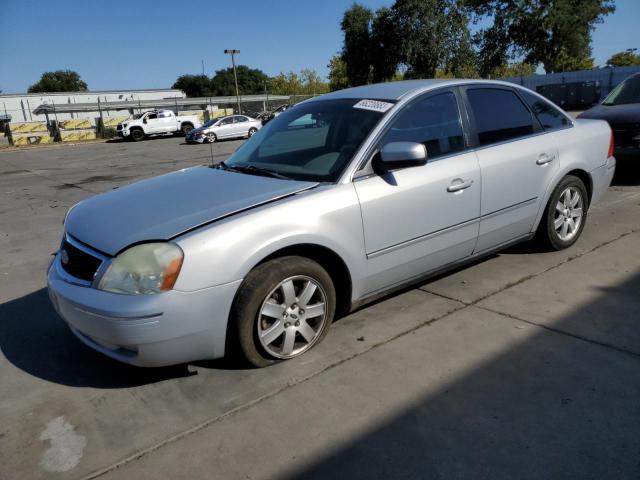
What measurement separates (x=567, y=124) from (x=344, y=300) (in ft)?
9.03

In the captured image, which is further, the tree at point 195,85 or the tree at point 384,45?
the tree at point 195,85

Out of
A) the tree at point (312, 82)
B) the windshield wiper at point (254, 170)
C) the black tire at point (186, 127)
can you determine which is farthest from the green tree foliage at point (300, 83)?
the windshield wiper at point (254, 170)

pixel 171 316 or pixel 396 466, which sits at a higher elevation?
pixel 171 316

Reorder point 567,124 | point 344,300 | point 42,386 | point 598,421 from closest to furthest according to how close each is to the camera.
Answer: point 598,421 → point 42,386 → point 344,300 → point 567,124

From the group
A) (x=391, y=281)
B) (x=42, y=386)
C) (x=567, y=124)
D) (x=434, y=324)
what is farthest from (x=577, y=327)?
(x=42, y=386)

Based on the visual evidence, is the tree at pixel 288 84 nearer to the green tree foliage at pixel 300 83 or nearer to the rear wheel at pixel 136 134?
the green tree foliage at pixel 300 83

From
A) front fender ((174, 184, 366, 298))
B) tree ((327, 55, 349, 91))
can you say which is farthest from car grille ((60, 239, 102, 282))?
tree ((327, 55, 349, 91))

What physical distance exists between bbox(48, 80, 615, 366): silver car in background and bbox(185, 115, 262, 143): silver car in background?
21.9m

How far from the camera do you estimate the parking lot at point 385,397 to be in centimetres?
222

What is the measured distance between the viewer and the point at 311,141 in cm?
372

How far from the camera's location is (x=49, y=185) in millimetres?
11852

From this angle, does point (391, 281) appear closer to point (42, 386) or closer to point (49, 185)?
point (42, 386)

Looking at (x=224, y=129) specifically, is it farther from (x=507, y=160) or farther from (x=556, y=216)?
(x=507, y=160)

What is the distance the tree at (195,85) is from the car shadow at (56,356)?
9775 centimetres
